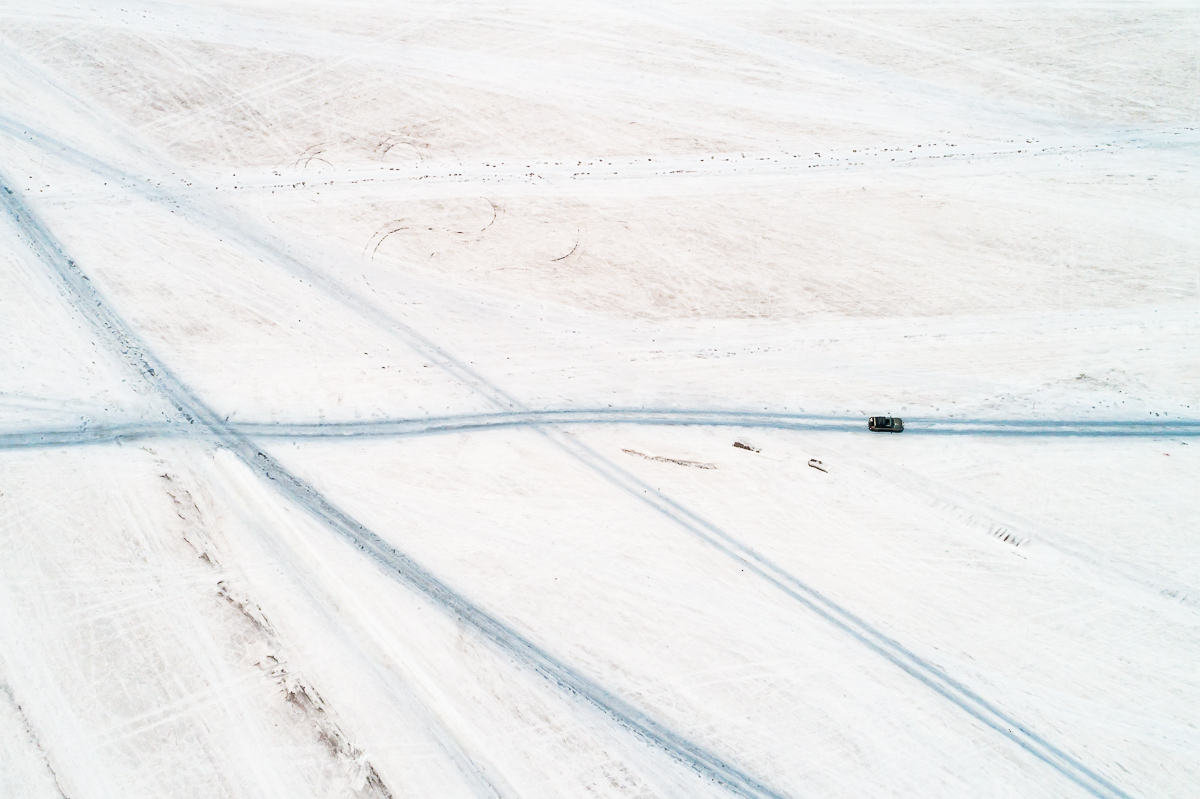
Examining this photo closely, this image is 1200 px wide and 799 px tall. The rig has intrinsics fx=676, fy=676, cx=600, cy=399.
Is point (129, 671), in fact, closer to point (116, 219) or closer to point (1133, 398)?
point (116, 219)

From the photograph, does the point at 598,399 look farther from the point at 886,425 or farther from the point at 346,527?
the point at 886,425

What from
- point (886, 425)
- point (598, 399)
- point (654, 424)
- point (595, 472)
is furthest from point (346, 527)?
point (886, 425)

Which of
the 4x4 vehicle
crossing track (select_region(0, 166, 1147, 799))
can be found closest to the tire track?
crossing track (select_region(0, 166, 1147, 799))

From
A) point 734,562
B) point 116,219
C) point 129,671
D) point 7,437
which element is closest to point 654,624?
point 734,562

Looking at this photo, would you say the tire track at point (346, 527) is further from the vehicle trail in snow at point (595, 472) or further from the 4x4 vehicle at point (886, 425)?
the 4x4 vehicle at point (886, 425)

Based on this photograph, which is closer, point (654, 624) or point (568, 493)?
point (654, 624)

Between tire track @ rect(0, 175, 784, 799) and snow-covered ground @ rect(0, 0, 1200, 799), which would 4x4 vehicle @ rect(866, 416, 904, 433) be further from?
tire track @ rect(0, 175, 784, 799)

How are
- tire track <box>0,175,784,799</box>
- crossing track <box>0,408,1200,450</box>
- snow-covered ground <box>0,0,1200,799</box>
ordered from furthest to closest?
crossing track <box>0,408,1200,450</box>
snow-covered ground <box>0,0,1200,799</box>
tire track <box>0,175,784,799</box>
